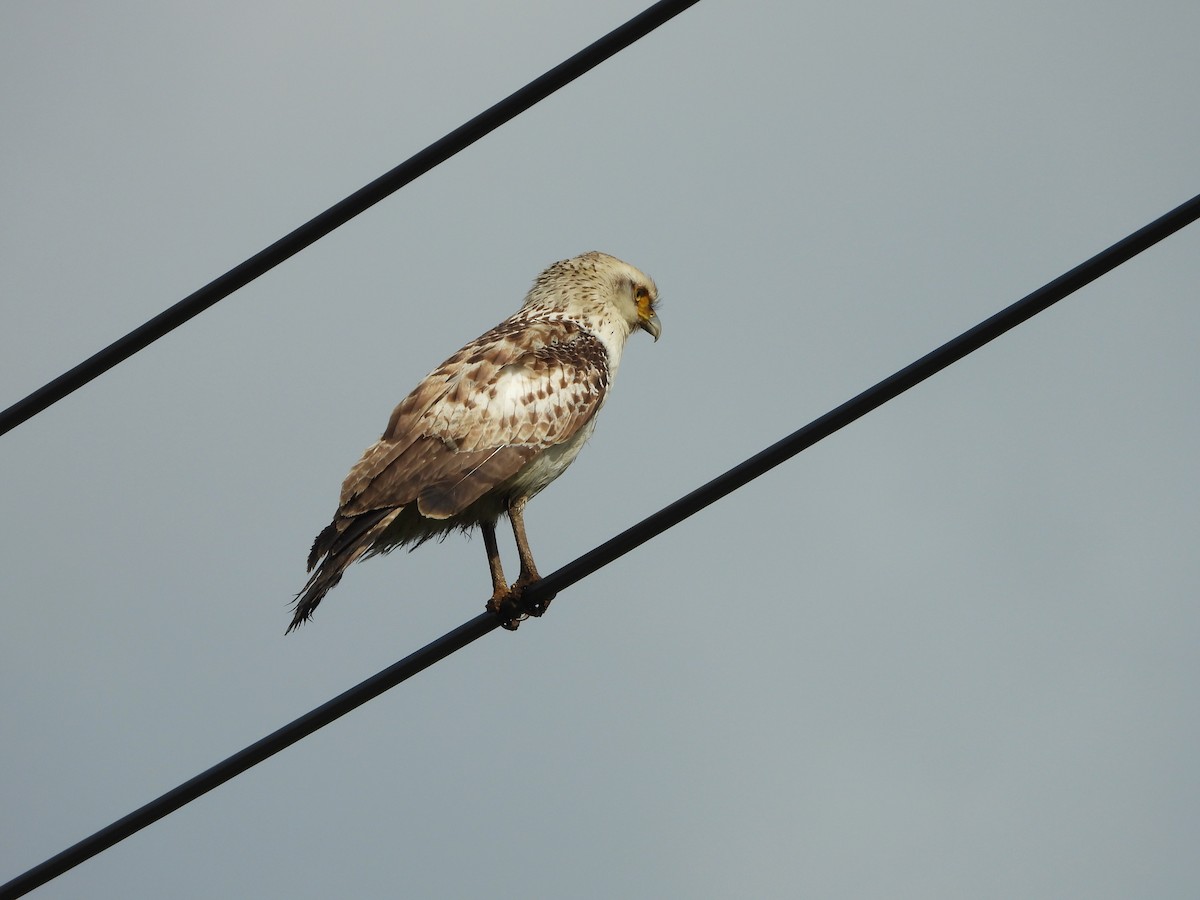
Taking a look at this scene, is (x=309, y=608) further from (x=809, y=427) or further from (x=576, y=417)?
(x=809, y=427)

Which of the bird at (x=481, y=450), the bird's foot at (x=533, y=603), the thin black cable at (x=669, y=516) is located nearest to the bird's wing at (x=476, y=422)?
the bird at (x=481, y=450)

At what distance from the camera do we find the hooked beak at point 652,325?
11.5 metres

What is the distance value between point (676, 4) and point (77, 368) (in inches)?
103

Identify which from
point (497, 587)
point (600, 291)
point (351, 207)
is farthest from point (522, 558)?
point (351, 207)

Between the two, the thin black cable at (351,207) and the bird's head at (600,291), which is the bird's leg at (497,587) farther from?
the thin black cable at (351,207)

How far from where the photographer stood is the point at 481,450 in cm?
921

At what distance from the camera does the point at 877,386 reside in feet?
20.6

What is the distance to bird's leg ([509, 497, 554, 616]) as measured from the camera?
9.05 meters

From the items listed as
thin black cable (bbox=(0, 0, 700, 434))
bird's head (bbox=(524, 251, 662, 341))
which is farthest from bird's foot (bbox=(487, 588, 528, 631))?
thin black cable (bbox=(0, 0, 700, 434))

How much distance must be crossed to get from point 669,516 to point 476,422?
284 cm

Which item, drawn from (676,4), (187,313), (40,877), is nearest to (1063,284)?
(676,4)

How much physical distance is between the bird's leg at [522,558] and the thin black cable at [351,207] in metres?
2.60

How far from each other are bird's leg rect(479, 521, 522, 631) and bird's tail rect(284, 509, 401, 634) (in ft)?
2.18

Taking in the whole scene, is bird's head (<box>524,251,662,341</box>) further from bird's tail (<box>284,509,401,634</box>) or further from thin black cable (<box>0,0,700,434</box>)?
thin black cable (<box>0,0,700,434</box>)
